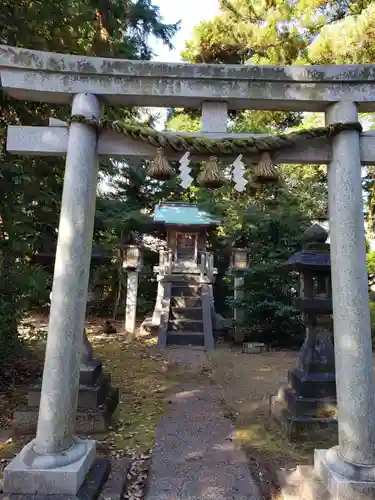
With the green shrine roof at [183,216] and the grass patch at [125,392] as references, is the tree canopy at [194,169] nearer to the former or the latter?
the green shrine roof at [183,216]

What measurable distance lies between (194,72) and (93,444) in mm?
3091

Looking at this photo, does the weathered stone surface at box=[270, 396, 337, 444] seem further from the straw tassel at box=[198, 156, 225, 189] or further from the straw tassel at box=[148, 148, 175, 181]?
the straw tassel at box=[148, 148, 175, 181]

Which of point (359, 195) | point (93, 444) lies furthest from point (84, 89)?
point (93, 444)

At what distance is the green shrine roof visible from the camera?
1232cm

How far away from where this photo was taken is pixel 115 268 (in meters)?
12.6

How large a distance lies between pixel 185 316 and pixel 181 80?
813cm

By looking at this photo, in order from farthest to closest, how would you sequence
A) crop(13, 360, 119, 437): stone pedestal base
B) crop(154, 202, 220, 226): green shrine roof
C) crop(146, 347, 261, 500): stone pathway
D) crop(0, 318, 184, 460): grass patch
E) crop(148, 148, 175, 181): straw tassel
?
1. crop(154, 202, 220, 226): green shrine roof
2. crop(13, 360, 119, 437): stone pedestal base
3. crop(0, 318, 184, 460): grass patch
4. crop(148, 148, 175, 181): straw tassel
5. crop(146, 347, 261, 500): stone pathway

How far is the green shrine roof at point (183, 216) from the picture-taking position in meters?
12.3

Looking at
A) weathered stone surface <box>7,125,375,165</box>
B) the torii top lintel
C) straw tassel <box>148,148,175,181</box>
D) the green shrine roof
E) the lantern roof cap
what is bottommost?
the lantern roof cap

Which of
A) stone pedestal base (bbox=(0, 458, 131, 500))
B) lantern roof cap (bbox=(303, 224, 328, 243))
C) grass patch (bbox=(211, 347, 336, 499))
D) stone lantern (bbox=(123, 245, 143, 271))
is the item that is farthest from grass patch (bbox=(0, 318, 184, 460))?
lantern roof cap (bbox=(303, 224, 328, 243))

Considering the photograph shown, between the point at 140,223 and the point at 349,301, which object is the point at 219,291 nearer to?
the point at 140,223

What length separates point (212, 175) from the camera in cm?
277

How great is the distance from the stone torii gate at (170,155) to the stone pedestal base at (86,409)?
1203mm

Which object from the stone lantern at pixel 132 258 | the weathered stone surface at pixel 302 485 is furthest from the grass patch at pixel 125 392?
the stone lantern at pixel 132 258
